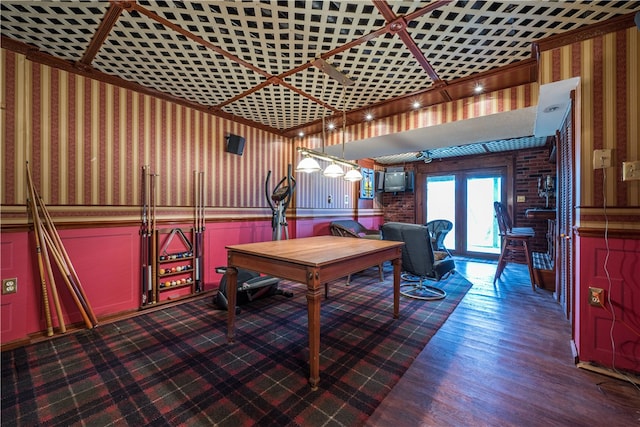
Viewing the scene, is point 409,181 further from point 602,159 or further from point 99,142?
point 99,142

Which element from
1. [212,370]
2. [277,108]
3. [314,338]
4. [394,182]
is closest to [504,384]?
[314,338]

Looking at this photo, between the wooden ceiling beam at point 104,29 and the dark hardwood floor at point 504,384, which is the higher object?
the wooden ceiling beam at point 104,29

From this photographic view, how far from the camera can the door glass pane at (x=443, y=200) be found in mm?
6434

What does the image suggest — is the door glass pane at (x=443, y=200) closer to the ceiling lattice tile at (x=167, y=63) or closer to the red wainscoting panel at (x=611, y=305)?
the red wainscoting panel at (x=611, y=305)

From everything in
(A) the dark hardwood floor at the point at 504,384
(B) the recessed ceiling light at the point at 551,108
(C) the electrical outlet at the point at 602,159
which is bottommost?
(A) the dark hardwood floor at the point at 504,384

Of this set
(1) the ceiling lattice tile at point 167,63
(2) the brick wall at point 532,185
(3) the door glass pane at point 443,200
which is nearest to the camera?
(1) the ceiling lattice tile at point 167,63

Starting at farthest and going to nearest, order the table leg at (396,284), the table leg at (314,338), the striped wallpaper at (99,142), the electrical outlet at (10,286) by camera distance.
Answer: the table leg at (396,284)
the striped wallpaper at (99,142)
the electrical outlet at (10,286)
the table leg at (314,338)

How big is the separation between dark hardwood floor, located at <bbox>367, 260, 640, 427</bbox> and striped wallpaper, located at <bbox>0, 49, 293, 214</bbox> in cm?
323

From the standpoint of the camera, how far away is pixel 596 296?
192 centimetres

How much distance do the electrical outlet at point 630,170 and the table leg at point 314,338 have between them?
2.29 meters

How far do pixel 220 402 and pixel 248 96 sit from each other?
10.0ft

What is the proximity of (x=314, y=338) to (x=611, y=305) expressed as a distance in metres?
2.18

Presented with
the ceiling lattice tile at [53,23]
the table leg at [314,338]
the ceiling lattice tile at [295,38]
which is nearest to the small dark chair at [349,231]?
the table leg at [314,338]

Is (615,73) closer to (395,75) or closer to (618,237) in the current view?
(618,237)
